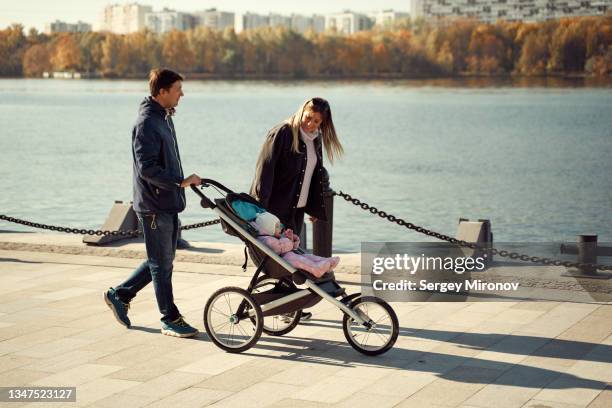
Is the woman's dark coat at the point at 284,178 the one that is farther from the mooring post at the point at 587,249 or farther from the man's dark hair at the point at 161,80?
the mooring post at the point at 587,249

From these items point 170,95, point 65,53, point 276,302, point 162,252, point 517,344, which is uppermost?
point 65,53

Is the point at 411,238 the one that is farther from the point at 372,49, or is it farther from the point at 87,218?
the point at 372,49

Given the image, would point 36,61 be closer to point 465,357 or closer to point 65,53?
point 65,53

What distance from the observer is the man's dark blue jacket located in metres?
6.88

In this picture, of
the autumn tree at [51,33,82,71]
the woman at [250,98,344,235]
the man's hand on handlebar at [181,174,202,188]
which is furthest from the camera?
the autumn tree at [51,33,82,71]

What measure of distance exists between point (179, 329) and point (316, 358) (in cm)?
106

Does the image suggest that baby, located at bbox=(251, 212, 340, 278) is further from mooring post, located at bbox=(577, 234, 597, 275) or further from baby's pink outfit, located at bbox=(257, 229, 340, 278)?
mooring post, located at bbox=(577, 234, 597, 275)

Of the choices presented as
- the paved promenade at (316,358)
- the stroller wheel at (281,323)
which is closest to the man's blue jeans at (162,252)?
the paved promenade at (316,358)

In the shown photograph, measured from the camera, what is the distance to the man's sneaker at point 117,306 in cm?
746

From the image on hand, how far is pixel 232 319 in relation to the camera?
6934mm

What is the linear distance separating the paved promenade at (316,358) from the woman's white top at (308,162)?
96cm

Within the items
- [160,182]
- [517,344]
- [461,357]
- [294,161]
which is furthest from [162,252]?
[517,344]

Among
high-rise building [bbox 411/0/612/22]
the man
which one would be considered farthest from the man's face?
high-rise building [bbox 411/0/612/22]

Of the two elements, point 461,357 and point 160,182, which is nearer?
point 461,357
